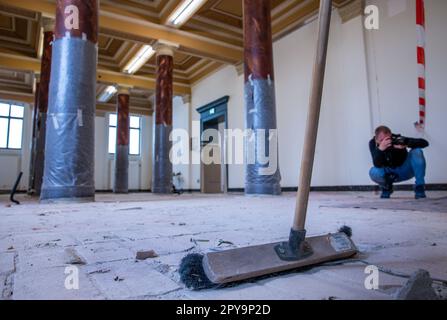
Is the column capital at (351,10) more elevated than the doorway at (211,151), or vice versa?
the column capital at (351,10)

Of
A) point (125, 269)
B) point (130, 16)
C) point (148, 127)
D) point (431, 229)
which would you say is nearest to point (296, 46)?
point (130, 16)

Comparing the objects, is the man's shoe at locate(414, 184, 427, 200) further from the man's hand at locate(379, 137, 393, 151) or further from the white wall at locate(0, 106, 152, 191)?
the white wall at locate(0, 106, 152, 191)

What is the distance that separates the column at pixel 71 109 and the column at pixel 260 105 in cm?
240

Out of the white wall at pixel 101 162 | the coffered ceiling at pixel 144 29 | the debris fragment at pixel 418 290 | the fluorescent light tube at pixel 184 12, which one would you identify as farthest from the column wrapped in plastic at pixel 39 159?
the white wall at pixel 101 162

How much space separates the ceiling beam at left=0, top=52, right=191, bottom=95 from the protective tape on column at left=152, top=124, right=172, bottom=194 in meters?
3.42

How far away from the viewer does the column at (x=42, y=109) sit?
627 centimetres

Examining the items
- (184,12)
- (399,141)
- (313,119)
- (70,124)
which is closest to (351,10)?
(184,12)

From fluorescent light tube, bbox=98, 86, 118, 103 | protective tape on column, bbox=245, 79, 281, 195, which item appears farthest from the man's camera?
fluorescent light tube, bbox=98, 86, 118, 103

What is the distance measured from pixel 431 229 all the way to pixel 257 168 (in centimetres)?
370

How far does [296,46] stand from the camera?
7812mm

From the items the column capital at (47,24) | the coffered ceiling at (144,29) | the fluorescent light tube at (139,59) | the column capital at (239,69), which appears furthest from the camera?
the column capital at (239,69)

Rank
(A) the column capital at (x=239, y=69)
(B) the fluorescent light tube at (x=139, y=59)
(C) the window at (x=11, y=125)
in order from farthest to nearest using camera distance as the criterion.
→ 1. (C) the window at (x=11, y=125)
2. (A) the column capital at (x=239, y=69)
3. (B) the fluorescent light tube at (x=139, y=59)

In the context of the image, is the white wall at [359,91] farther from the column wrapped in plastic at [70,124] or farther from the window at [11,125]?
the window at [11,125]
